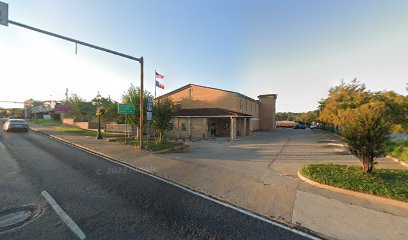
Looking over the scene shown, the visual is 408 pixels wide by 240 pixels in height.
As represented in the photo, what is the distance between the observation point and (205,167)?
9711mm

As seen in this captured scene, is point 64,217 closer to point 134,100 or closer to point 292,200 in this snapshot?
point 292,200

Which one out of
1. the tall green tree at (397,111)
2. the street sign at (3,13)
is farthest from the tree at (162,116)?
the tall green tree at (397,111)

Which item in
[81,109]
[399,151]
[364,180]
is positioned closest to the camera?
[364,180]

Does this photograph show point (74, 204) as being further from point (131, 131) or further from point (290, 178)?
point (131, 131)

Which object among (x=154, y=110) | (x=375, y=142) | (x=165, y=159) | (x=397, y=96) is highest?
(x=397, y=96)

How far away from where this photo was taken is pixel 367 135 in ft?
23.7

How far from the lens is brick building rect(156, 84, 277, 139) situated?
83.5 feet

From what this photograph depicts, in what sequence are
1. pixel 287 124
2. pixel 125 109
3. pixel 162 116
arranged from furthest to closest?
pixel 287 124, pixel 125 109, pixel 162 116

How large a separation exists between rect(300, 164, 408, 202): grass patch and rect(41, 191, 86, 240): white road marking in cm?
728

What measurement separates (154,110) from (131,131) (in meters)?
13.3

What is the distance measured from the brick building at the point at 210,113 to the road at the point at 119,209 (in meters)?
16.5

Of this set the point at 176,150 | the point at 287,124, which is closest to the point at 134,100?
the point at 176,150

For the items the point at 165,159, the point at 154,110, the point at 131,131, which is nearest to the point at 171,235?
the point at 165,159

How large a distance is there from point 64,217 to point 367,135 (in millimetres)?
9578
